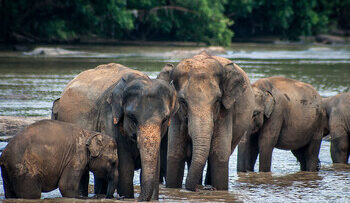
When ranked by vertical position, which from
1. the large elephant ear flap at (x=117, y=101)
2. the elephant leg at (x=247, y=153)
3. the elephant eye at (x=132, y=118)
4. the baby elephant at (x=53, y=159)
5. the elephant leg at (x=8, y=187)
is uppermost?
the large elephant ear flap at (x=117, y=101)

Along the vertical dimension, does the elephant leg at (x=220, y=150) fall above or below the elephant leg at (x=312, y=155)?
above

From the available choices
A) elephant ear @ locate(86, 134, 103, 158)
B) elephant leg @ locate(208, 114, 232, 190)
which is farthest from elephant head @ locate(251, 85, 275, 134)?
elephant ear @ locate(86, 134, 103, 158)

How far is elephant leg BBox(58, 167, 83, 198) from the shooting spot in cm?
764

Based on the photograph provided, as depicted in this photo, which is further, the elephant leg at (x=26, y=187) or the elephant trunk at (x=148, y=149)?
the elephant leg at (x=26, y=187)

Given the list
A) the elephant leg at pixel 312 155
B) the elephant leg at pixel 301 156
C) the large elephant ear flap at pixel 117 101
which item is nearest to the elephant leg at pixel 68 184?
the large elephant ear flap at pixel 117 101

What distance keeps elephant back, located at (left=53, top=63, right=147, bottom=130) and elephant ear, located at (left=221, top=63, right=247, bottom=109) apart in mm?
1168

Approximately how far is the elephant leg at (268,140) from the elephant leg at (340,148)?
1.30m

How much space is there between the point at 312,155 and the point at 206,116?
4203 mm

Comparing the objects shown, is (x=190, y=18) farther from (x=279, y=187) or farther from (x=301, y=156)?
(x=279, y=187)

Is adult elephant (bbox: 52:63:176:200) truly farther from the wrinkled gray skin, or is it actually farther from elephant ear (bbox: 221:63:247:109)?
the wrinkled gray skin

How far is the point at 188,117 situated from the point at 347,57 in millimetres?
30564

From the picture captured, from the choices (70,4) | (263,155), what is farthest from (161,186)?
(70,4)

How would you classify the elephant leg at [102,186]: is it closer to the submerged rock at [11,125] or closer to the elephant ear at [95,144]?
the elephant ear at [95,144]

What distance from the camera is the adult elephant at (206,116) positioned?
8266 millimetres
